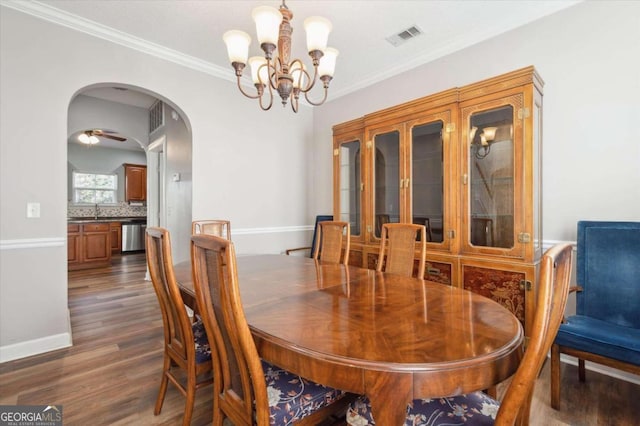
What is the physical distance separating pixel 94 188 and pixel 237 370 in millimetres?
8373

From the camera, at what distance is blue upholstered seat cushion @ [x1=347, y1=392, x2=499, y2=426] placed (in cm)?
99

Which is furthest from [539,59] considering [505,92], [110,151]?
[110,151]

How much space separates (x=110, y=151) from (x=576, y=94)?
30.0 feet

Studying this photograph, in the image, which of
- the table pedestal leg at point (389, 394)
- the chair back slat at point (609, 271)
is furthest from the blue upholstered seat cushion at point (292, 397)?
the chair back slat at point (609, 271)

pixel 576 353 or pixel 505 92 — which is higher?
pixel 505 92

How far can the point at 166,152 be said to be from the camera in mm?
4457

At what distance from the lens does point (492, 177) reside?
94.0 inches

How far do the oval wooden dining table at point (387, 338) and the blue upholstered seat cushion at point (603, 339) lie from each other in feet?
2.68

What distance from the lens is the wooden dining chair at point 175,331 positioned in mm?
1427

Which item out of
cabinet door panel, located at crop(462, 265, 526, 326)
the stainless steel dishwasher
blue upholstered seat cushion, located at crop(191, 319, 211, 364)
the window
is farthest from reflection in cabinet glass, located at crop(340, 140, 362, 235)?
the window

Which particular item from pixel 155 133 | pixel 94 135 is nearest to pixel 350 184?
pixel 155 133

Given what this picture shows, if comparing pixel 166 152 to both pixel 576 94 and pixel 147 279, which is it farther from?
pixel 576 94

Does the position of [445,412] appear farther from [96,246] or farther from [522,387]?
[96,246]

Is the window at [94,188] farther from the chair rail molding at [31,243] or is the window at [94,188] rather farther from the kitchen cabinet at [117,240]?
the chair rail molding at [31,243]
